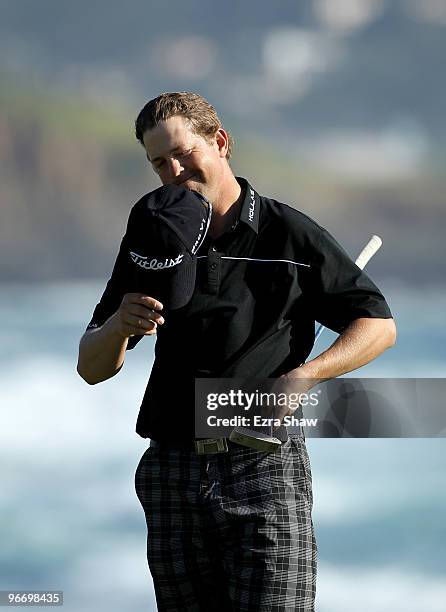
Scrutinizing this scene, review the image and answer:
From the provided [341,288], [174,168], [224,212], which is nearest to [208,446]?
[341,288]

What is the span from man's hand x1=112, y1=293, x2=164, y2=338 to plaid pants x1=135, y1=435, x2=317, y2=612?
0.46 m

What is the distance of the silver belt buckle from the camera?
3115mm

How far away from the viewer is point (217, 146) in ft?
11.3

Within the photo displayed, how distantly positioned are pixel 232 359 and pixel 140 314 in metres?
0.37

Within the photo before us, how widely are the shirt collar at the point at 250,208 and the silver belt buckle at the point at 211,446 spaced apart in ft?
2.23

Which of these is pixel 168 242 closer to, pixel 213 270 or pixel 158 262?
pixel 158 262

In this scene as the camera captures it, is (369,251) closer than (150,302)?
No

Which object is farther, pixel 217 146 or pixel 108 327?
pixel 217 146

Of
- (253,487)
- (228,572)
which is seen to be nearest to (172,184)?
(253,487)

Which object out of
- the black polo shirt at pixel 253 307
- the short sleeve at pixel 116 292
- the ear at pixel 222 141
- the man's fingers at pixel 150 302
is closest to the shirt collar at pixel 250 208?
the black polo shirt at pixel 253 307

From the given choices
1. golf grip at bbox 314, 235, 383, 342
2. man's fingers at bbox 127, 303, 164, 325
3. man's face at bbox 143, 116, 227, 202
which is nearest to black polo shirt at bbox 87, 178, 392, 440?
man's face at bbox 143, 116, 227, 202

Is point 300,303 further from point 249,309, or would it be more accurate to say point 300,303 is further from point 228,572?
point 228,572

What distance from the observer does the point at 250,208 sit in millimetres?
3301

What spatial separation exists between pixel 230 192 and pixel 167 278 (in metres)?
0.58
